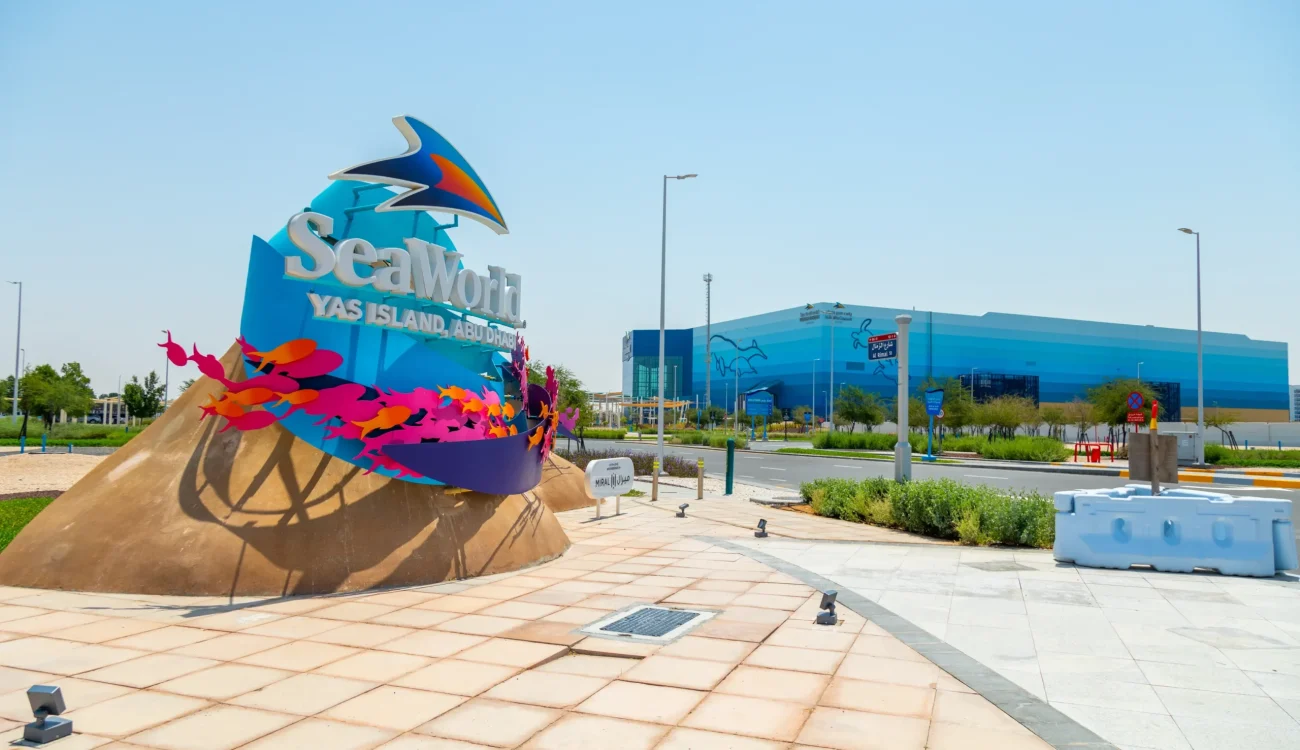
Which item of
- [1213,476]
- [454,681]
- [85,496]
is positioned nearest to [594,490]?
[85,496]

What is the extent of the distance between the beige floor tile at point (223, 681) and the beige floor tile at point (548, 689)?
161 centimetres

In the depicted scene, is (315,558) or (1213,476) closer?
(315,558)

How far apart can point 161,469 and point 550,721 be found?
21.0ft

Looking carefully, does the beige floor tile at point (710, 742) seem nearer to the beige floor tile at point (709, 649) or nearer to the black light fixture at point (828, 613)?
the beige floor tile at point (709, 649)

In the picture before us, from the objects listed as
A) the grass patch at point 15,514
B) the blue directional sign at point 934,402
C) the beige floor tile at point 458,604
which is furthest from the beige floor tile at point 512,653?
the blue directional sign at point 934,402

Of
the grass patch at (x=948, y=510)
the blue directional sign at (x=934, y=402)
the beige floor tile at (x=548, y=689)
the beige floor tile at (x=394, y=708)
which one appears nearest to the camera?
the beige floor tile at (x=394, y=708)

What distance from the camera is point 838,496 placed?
55.4 ft

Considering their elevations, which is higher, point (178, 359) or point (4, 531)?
point (178, 359)

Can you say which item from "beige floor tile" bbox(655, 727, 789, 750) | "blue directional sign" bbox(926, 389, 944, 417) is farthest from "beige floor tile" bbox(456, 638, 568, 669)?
"blue directional sign" bbox(926, 389, 944, 417)

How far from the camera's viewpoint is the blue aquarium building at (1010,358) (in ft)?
272

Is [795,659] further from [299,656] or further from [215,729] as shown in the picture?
[215,729]

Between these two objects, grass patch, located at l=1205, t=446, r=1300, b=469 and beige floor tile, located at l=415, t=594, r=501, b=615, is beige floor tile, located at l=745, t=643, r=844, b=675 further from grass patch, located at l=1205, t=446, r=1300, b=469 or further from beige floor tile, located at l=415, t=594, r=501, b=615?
grass patch, located at l=1205, t=446, r=1300, b=469

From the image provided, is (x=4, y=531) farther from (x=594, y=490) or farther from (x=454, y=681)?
(x=454, y=681)

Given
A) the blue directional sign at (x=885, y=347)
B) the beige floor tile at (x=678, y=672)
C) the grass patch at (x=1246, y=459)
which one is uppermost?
the blue directional sign at (x=885, y=347)
